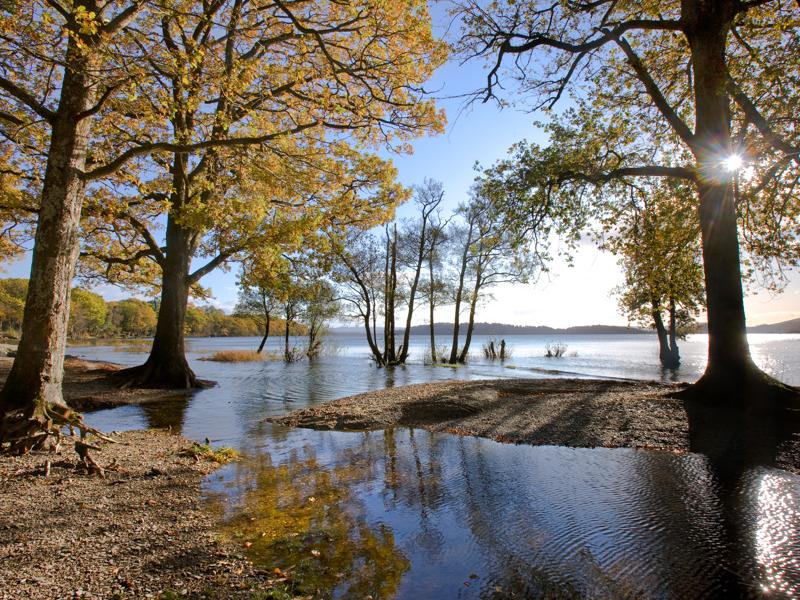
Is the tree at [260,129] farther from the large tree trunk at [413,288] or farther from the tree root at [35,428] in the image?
the large tree trunk at [413,288]

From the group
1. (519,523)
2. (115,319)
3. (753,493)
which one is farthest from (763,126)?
(115,319)

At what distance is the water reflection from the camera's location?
300 cm

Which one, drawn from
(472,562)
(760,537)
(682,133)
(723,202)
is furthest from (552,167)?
(472,562)

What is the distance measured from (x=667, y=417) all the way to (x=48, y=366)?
31.8 ft

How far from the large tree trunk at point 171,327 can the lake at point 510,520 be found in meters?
9.90

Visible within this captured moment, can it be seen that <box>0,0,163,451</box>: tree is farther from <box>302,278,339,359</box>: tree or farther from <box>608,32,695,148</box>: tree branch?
<box>302,278,339,359</box>: tree

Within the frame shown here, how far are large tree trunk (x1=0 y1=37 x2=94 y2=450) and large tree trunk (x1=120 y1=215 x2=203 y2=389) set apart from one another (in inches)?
362

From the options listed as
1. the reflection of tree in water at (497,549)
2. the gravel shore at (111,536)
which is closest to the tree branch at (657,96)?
the reflection of tree in water at (497,549)

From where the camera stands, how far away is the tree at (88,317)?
8488 cm

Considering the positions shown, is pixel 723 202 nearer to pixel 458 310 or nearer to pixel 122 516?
→ pixel 122 516

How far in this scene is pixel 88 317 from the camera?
93.2 meters

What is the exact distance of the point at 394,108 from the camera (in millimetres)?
8734

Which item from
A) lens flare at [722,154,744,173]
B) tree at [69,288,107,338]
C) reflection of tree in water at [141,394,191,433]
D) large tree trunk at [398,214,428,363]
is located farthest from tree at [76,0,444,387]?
tree at [69,288,107,338]

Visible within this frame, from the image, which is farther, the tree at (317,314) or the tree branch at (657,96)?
the tree at (317,314)
